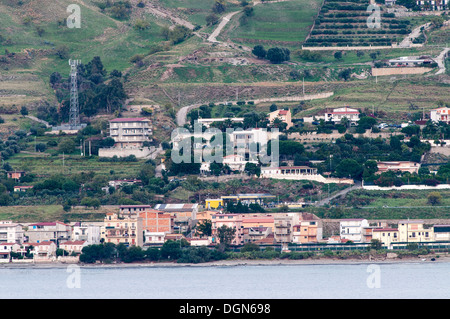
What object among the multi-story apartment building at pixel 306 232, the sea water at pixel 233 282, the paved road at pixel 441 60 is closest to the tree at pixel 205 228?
the sea water at pixel 233 282

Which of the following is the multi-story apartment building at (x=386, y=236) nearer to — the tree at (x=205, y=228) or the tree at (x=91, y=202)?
the tree at (x=205, y=228)

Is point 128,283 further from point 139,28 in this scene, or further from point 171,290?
point 139,28

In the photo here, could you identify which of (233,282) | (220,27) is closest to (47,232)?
(233,282)

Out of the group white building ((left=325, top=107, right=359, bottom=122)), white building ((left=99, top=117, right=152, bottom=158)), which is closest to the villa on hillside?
white building ((left=325, top=107, right=359, bottom=122))

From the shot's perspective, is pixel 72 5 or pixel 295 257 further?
pixel 72 5

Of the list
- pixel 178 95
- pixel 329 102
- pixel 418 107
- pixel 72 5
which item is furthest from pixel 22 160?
pixel 72 5

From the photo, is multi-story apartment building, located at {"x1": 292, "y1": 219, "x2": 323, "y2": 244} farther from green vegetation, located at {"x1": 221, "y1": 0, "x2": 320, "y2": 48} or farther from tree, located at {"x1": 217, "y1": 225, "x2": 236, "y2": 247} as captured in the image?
green vegetation, located at {"x1": 221, "y1": 0, "x2": 320, "y2": 48}

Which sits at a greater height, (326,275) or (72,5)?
(72,5)
